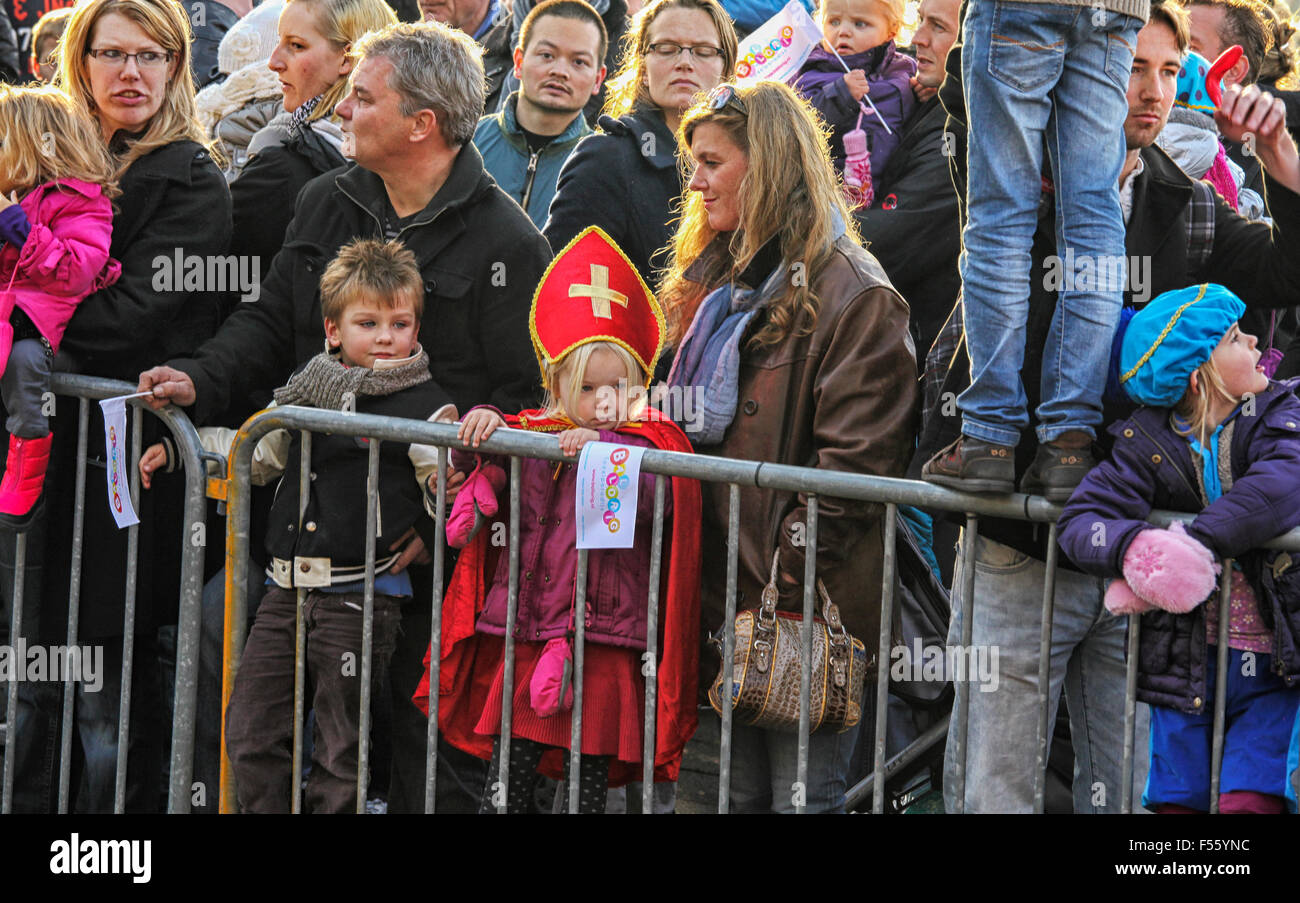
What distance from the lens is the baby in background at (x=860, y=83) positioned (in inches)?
206

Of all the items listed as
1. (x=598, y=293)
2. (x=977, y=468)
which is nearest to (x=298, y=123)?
(x=598, y=293)

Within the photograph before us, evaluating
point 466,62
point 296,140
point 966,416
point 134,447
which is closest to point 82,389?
point 134,447

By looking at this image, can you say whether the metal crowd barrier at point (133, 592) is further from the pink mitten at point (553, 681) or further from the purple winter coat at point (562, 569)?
the pink mitten at point (553, 681)

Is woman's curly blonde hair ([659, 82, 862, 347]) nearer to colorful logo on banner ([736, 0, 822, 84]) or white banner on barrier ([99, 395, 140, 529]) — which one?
colorful logo on banner ([736, 0, 822, 84])

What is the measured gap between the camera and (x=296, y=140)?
5.29 meters

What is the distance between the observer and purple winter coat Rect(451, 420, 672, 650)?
3975 millimetres

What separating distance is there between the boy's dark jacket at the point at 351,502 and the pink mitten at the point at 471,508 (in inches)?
10.4

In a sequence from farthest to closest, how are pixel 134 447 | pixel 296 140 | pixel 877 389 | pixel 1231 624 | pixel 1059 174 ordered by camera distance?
1. pixel 296 140
2. pixel 134 447
3. pixel 877 389
4. pixel 1059 174
5. pixel 1231 624

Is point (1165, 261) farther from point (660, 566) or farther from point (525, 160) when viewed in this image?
point (525, 160)

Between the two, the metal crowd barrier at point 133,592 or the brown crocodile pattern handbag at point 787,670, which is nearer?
the brown crocodile pattern handbag at point 787,670

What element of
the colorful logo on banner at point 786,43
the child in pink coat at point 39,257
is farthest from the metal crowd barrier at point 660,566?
the colorful logo on banner at point 786,43

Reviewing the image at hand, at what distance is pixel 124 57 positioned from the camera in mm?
4980

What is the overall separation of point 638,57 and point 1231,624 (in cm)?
300
